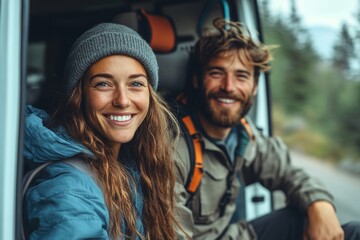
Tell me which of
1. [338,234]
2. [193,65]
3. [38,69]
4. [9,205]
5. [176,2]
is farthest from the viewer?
[38,69]

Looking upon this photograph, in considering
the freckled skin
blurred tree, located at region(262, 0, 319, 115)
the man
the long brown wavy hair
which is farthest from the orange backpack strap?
blurred tree, located at region(262, 0, 319, 115)

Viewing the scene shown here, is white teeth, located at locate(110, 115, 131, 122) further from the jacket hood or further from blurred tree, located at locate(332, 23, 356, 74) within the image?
blurred tree, located at locate(332, 23, 356, 74)

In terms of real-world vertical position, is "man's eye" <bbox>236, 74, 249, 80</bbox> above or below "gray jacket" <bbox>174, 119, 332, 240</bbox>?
above

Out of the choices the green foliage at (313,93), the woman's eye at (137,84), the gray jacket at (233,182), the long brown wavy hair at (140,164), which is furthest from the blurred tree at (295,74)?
the woman's eye at (137,84)

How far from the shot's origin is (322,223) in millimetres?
2305

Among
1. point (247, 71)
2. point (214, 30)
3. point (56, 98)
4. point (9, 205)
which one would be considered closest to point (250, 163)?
point (247, 71)

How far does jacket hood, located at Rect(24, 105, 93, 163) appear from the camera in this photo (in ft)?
4.99

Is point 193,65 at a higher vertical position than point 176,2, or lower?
lower

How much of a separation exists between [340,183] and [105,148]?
16.8 ft

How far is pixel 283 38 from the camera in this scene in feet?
28.5

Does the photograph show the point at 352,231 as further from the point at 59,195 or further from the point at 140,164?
the point at 59,195

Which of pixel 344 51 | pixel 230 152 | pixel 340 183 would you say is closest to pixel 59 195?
pixel 230 152

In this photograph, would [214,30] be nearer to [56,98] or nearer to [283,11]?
[56,98]

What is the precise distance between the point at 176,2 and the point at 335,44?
6.24 metres
